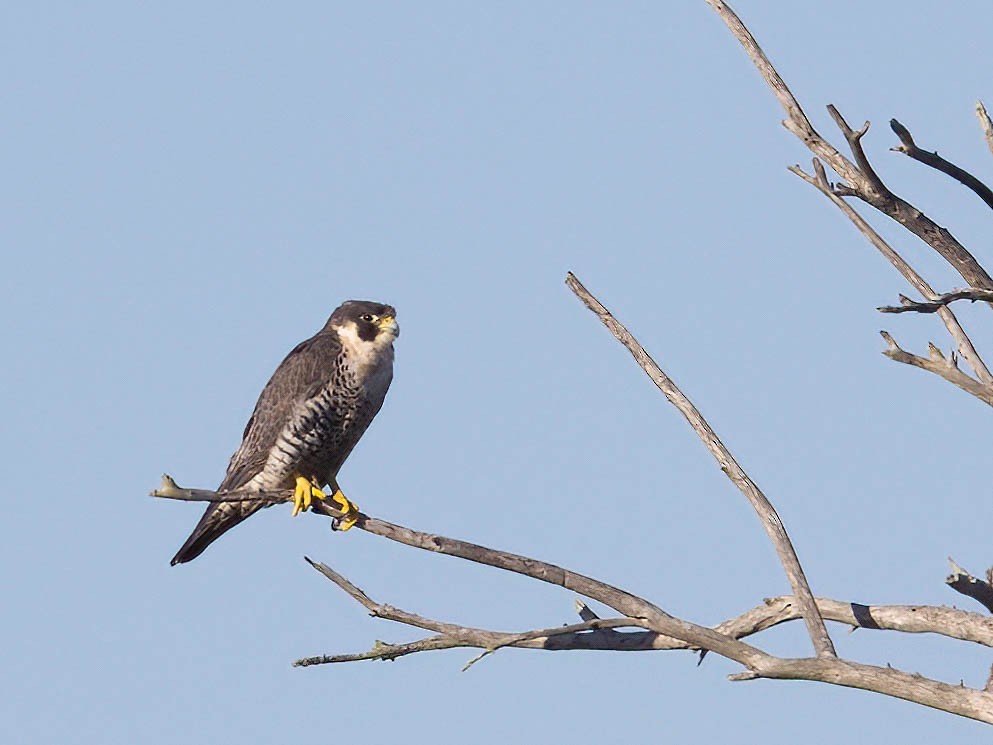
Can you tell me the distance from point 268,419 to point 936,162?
437cm

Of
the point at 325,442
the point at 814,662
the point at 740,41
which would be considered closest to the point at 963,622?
the point at 814,662

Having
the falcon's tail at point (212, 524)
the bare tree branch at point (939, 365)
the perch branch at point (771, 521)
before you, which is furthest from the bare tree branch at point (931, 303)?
the falcon's tail at point (212, 524)

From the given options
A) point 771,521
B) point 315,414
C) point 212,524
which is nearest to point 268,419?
point 315,414

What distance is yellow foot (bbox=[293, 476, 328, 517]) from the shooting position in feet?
27.5

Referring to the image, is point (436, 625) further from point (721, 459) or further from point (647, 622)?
point (721, 459)

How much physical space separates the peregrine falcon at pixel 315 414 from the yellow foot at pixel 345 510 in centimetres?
1

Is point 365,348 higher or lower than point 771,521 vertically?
higher

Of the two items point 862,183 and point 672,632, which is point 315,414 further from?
point 862,183

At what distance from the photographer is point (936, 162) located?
247 inches

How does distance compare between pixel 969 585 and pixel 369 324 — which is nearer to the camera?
pixel 969 585

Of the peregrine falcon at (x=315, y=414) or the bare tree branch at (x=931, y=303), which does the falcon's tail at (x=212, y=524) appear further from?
the bare tree branch at (x=931, y=303)

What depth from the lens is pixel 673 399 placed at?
6.70 m

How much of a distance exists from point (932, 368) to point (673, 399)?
1.23m

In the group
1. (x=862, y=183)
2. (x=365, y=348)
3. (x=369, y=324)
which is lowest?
(x=365, y=348)
